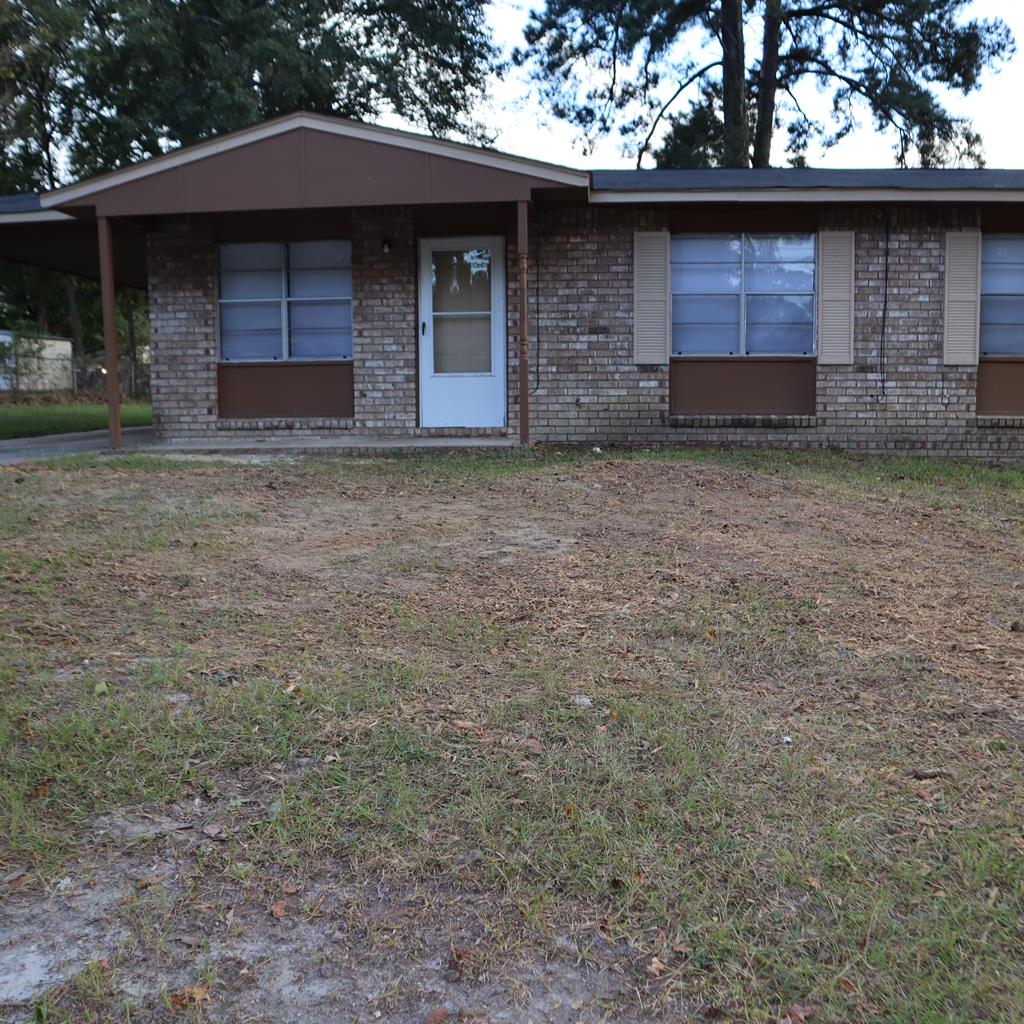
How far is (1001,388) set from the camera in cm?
1241

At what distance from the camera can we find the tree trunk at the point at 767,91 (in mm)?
24969

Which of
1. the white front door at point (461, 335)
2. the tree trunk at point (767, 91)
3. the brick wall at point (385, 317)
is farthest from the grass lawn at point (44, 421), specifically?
the tree trunk at point (767, 91)

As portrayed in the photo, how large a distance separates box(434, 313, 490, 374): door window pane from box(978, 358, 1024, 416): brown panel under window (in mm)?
5898

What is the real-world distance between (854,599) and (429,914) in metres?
3.12

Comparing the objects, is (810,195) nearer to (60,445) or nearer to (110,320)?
(110,320)

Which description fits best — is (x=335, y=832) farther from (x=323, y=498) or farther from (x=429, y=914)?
(x=323, y=498)

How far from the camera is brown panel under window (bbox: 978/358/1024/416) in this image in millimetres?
12383

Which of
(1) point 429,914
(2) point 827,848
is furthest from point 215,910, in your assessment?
(2) point 827,848

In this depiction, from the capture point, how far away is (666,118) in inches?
1024

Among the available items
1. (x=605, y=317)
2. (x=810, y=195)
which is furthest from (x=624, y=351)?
(x=810, y=195)

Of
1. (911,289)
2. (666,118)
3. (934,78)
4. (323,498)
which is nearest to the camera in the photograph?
(323,498)

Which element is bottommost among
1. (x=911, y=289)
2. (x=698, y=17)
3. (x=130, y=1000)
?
Answer: (x=130, y=1000)

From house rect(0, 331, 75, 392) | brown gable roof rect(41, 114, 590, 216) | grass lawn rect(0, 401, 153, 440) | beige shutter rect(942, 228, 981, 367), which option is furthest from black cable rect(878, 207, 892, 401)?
house rect(0, 331, 75, 392)

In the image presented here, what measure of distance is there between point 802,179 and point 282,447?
21.8 feet
